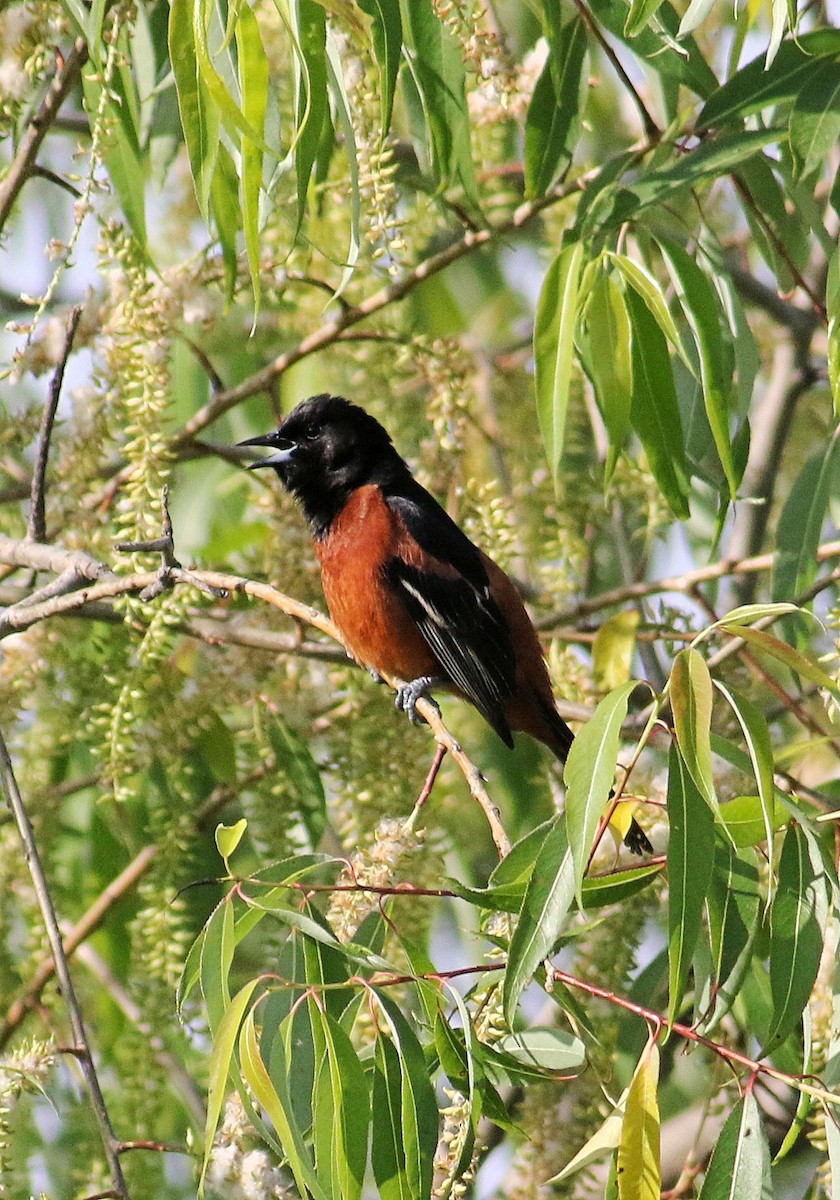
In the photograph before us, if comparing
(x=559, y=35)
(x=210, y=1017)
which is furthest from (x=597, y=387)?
(x=210, y=1017)

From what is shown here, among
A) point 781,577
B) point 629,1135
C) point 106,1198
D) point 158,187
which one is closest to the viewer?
point 629,1135

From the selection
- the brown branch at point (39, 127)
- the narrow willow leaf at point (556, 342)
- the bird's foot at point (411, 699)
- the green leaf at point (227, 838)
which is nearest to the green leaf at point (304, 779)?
the bird's foot at point (411, 699)

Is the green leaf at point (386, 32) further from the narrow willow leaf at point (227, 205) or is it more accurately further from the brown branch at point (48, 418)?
the brown branch at point (48, 418)

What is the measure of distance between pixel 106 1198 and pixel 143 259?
180 cm

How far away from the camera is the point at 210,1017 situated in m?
2.08

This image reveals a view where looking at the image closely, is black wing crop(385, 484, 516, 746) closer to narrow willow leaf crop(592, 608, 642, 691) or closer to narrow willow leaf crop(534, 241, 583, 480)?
narrow willow leaf crop(592, 608, 642, 691)

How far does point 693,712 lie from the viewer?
6.16 ft

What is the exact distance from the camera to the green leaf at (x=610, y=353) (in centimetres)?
264

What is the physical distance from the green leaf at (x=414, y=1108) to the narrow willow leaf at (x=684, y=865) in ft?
1.06

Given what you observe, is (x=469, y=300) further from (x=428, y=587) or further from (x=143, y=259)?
(x=143, y=259)

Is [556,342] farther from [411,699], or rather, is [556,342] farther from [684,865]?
[411,699]

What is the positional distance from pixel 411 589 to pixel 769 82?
5.90 feet

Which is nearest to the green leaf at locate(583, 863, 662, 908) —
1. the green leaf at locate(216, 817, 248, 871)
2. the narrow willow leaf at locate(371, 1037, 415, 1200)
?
the narrow willow leaf at locate(371, 1037, 415, 1200)

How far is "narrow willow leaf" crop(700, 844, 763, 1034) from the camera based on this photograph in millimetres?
2072
